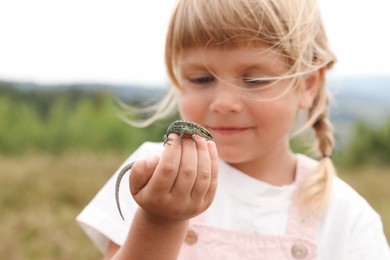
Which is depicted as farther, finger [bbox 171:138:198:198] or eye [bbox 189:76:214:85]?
eye [bbox 189:76:214:85]

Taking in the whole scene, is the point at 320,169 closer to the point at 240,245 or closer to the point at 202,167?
the point at 240,245

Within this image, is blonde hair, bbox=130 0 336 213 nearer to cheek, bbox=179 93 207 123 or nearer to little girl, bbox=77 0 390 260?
little girl, bbox=77 0 390 260

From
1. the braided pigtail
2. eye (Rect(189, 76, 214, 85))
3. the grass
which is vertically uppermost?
eye (Rect(189, 76, 214, 85))

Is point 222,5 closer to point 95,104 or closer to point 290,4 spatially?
point 290,4

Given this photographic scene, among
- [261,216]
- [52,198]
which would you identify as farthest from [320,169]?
[52,198]

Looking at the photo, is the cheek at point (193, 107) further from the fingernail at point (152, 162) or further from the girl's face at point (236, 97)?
the fingernail at point (152, 162)

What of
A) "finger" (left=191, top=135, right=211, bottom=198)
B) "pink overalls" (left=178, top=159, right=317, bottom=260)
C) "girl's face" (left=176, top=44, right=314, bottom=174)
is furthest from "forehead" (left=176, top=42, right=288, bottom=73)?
"finger" (left=191, top=135, right=211, bottom=198)
